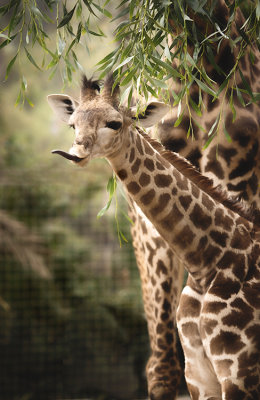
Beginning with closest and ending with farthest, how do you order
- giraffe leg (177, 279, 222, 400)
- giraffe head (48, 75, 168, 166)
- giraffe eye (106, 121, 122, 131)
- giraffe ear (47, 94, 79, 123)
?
giraffe head (48, 75, 168, 166) < giraffe eye (106, 121, 122, 131) < giraffe leg (177, 279, 222, 400) < giraffe ear (47, 94, 79, 123)

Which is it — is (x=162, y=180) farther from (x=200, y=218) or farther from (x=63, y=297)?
(x=63, y=297)

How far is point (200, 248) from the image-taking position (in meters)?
3.58

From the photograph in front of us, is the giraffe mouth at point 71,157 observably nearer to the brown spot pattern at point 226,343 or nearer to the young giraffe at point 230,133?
the brown spot pattern at point 226,343

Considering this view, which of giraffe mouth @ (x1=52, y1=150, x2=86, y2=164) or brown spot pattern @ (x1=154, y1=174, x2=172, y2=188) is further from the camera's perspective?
brown spot pattern @ (x1=154, y1=174, x2=172, y2=188)

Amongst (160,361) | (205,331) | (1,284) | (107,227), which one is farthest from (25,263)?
(205,331)

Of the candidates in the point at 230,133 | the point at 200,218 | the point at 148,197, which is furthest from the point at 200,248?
the point at 230,133

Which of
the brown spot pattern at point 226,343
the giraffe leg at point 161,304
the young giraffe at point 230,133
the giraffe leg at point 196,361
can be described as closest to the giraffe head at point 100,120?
the young giraffe at point 230,133

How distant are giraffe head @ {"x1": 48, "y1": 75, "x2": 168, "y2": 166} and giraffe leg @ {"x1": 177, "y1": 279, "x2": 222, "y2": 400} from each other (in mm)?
879

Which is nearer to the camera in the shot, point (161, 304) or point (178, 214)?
point (178, 214)

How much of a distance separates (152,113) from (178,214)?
52cm

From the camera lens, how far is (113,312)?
26.7 feet

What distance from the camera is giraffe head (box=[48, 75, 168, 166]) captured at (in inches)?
126

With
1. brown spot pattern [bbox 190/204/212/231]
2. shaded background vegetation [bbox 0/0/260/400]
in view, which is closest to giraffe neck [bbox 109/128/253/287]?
brown spot pattern [bbox 190/204/212/231]

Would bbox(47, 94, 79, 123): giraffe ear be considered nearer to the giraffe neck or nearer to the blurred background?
the giraffe neck
